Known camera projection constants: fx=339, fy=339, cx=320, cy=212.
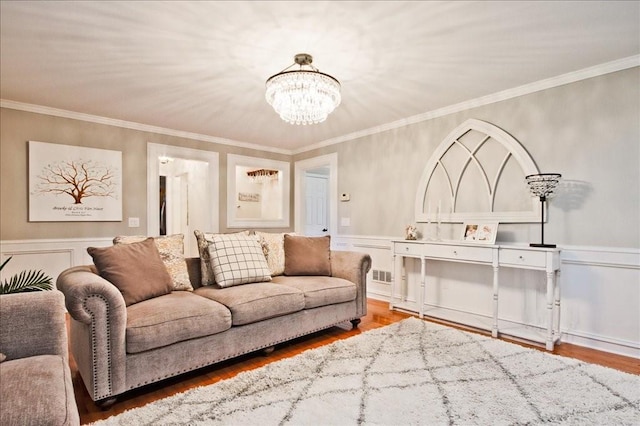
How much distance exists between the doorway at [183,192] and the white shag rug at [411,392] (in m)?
Result: 3.09

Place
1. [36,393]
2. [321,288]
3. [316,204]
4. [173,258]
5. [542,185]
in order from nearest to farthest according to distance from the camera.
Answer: [36,393]
[173,258]
[542,185]
[321,288]
[316,204]

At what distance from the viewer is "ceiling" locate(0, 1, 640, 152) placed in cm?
201

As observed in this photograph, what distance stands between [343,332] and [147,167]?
324 centimetres

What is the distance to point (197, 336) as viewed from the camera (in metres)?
2.18

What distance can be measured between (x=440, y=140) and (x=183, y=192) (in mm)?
4572

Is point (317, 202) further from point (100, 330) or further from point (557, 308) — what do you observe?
point (100, 330)

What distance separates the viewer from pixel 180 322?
210cm

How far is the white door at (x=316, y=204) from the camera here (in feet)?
21.8

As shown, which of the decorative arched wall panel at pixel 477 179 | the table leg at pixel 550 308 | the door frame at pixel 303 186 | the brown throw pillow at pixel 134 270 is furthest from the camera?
the door frame at pixel 303 186

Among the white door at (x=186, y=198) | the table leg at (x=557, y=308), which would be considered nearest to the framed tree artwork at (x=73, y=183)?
the white door at (x=186, y=198)

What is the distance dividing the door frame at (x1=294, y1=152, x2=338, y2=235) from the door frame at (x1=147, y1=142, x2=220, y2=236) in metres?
1.36

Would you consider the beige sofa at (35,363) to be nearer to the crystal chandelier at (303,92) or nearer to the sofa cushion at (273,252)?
the crystal chandelier at (303,92)

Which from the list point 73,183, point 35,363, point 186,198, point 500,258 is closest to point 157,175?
point 73,183

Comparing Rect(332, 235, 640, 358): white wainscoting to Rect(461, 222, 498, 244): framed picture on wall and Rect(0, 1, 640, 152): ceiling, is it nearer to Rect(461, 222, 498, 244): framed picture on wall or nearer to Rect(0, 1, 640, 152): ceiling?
Rect(461, 222, 498, 244): framed picture on wall
